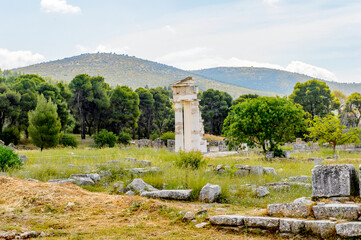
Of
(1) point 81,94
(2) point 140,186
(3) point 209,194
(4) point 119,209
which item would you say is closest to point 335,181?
(3) point 209,194

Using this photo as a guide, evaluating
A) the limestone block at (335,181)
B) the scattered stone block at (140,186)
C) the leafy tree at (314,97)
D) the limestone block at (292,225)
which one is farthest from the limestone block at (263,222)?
the leafy tree at (314,97)

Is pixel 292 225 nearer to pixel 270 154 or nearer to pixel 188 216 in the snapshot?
pixel 188 216

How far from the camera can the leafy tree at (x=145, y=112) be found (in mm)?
59781

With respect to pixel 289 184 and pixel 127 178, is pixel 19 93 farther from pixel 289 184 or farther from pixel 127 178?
pixel 289 184

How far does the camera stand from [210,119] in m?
60.9

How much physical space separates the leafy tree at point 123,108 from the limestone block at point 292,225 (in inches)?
1856

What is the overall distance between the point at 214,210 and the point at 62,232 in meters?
3.10

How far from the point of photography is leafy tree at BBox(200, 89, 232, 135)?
6002cm

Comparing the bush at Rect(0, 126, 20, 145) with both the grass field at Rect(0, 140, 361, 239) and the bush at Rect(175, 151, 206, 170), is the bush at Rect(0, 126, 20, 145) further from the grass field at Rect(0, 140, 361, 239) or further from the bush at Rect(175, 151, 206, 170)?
the grass field at Rect(0, 140, 361, 239)

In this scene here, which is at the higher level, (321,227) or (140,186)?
(321,227)

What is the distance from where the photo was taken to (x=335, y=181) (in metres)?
7.18

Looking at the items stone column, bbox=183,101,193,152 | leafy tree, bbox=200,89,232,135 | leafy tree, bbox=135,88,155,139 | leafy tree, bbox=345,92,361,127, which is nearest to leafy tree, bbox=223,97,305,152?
stone column, bbox=183,101,193,152

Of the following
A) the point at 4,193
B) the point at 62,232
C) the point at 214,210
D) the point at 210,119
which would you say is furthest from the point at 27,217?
the point at 210,119

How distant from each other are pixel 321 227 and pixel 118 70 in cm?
13692
